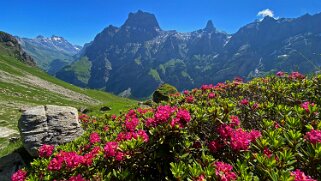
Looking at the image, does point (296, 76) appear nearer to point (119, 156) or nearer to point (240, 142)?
point (240, 142)

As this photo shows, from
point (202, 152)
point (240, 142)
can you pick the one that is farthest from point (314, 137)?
point (202, 152)

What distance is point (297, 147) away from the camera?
565 centimetres

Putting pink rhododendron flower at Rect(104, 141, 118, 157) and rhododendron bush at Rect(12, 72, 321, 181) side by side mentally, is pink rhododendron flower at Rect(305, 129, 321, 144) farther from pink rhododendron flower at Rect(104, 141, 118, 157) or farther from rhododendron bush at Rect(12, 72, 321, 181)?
pink rhododendron flower at Rect(104, 141, 118, 157)

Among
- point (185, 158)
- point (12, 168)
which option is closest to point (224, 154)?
point (185, 158)

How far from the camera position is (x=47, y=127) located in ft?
52.1

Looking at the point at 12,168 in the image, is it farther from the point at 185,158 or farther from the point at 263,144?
the point at 263,144

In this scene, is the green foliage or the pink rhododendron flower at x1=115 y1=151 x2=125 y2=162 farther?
the green foliage

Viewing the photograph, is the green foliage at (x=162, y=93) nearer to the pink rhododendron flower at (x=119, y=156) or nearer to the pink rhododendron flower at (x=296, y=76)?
the pink rhododendron flower at (x=296, y=76)

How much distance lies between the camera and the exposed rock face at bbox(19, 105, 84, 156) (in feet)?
50.5

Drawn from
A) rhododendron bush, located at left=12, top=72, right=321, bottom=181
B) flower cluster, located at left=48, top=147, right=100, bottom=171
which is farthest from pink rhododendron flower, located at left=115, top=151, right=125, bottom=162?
flower cluster, located at left=48, top=147, right=100, bottom=171

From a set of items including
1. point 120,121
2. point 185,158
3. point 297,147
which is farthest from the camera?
point 120,121

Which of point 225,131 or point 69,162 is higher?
point 225,131

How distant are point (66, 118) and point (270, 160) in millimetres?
13583

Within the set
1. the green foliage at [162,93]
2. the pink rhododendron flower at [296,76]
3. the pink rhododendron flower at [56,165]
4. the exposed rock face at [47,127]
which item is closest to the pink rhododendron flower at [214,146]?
the pink rhododendron flower at [56,165]
